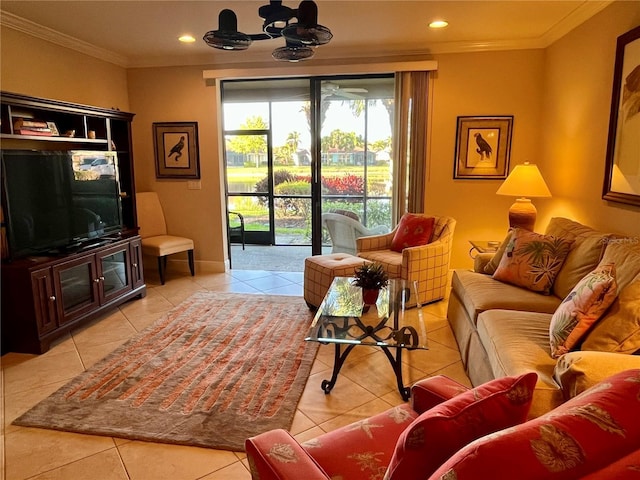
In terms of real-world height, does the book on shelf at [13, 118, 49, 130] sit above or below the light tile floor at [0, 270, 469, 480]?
above

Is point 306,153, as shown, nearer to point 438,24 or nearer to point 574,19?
point 438,24

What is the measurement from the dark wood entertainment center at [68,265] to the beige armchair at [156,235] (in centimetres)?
33

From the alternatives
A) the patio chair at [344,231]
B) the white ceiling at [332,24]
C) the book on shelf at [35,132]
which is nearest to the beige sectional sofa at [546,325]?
the patio chair at [344,231]

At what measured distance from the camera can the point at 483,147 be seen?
4.67m

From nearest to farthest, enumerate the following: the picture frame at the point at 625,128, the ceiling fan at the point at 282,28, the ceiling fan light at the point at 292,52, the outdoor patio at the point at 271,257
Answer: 1. the ceiling fan at the point at 282,28
2. the picture frame at the point at 625,128
3. the ceiling fan light at the point at 292,52
4. the outdoor patio at the point at 271,257

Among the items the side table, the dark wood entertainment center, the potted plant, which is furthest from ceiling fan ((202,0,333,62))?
the side table

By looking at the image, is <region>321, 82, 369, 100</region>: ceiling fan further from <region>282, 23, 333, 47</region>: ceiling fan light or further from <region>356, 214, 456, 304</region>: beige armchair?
<region>282, 23, 333, 47</region>: ceiling fan light

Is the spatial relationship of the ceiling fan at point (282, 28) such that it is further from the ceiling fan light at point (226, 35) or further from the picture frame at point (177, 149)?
the picture frame at point (177, 149)

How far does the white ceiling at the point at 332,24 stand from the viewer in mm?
3367

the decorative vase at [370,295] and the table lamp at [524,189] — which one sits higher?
the table lamp at [524,189]

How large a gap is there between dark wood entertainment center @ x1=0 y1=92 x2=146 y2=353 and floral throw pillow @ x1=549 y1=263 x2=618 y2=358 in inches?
132

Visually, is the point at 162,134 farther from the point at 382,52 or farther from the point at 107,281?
the point at 382,52

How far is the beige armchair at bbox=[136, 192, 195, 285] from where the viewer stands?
479 centimetres

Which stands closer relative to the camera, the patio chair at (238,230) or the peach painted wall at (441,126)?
the peach painted wall at (441,126)
